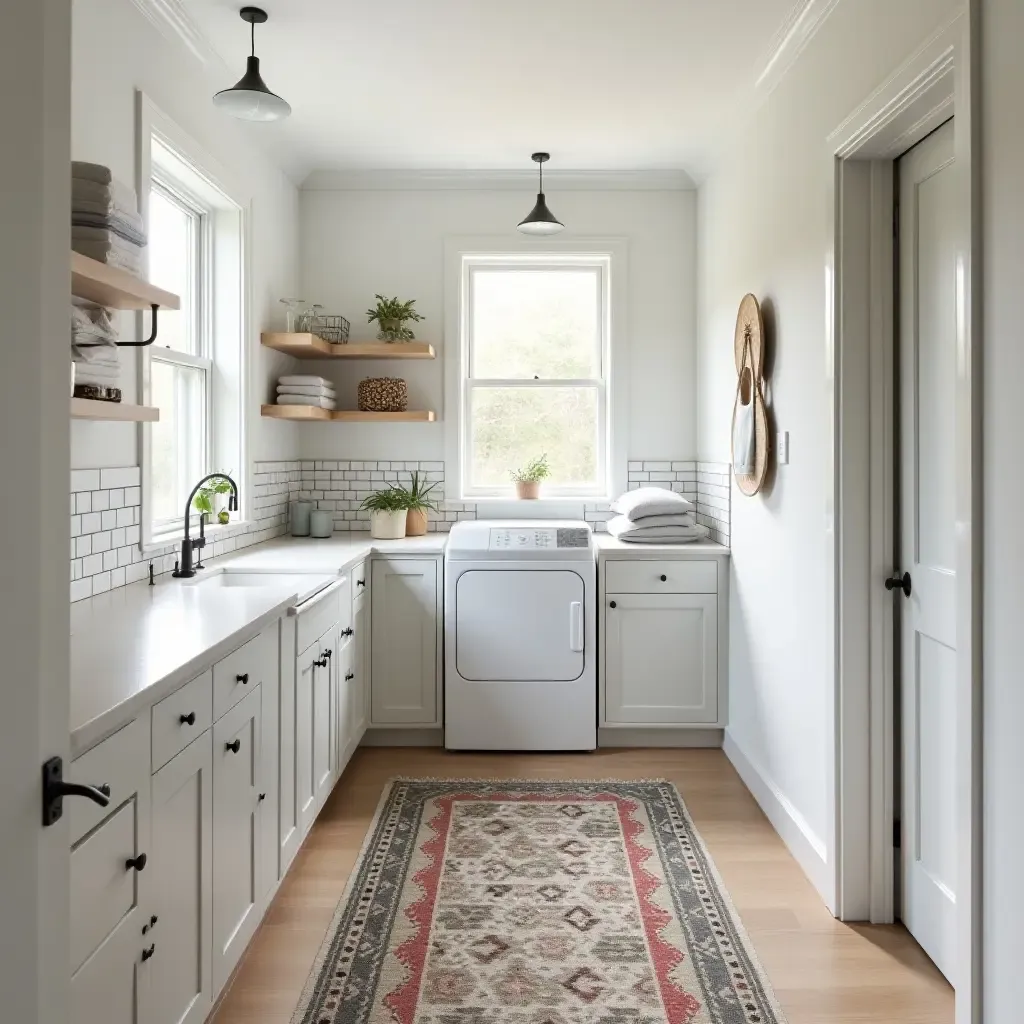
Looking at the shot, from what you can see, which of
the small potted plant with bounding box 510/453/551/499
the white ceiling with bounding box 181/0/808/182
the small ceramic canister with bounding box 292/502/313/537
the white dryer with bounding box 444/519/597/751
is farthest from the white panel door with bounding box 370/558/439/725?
the white ceiling with bounding box 181/0/808/182

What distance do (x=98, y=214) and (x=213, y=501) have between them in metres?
1.67

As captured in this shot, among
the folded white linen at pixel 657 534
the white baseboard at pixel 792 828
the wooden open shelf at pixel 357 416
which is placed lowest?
the white baseboard at pixel 792 828

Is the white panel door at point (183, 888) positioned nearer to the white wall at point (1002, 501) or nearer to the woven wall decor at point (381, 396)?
the white wall at point (1002, 501)

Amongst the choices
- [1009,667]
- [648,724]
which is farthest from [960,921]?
[648,724]

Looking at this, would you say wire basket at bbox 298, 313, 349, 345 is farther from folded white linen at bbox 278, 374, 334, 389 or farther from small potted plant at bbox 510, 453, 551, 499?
small potted plant at bbox 510, 453, 551, 499

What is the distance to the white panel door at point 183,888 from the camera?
1606 mm

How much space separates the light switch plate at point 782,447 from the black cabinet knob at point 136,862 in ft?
7.47

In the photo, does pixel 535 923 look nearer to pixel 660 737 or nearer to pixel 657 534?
pixel 660 737

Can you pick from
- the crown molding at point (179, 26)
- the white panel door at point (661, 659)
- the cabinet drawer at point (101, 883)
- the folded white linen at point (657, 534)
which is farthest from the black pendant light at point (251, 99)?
the white panel door at point (661, 659)

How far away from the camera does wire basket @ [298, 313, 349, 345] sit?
14.0ft

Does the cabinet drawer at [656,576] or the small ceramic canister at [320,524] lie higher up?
the small ceramic canister at [320,524]

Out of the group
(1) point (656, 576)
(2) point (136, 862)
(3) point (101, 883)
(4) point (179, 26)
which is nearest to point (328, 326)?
(4) point (179, 26)

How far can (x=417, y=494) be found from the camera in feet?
14.1

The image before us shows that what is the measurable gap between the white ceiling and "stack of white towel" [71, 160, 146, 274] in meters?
1.13
